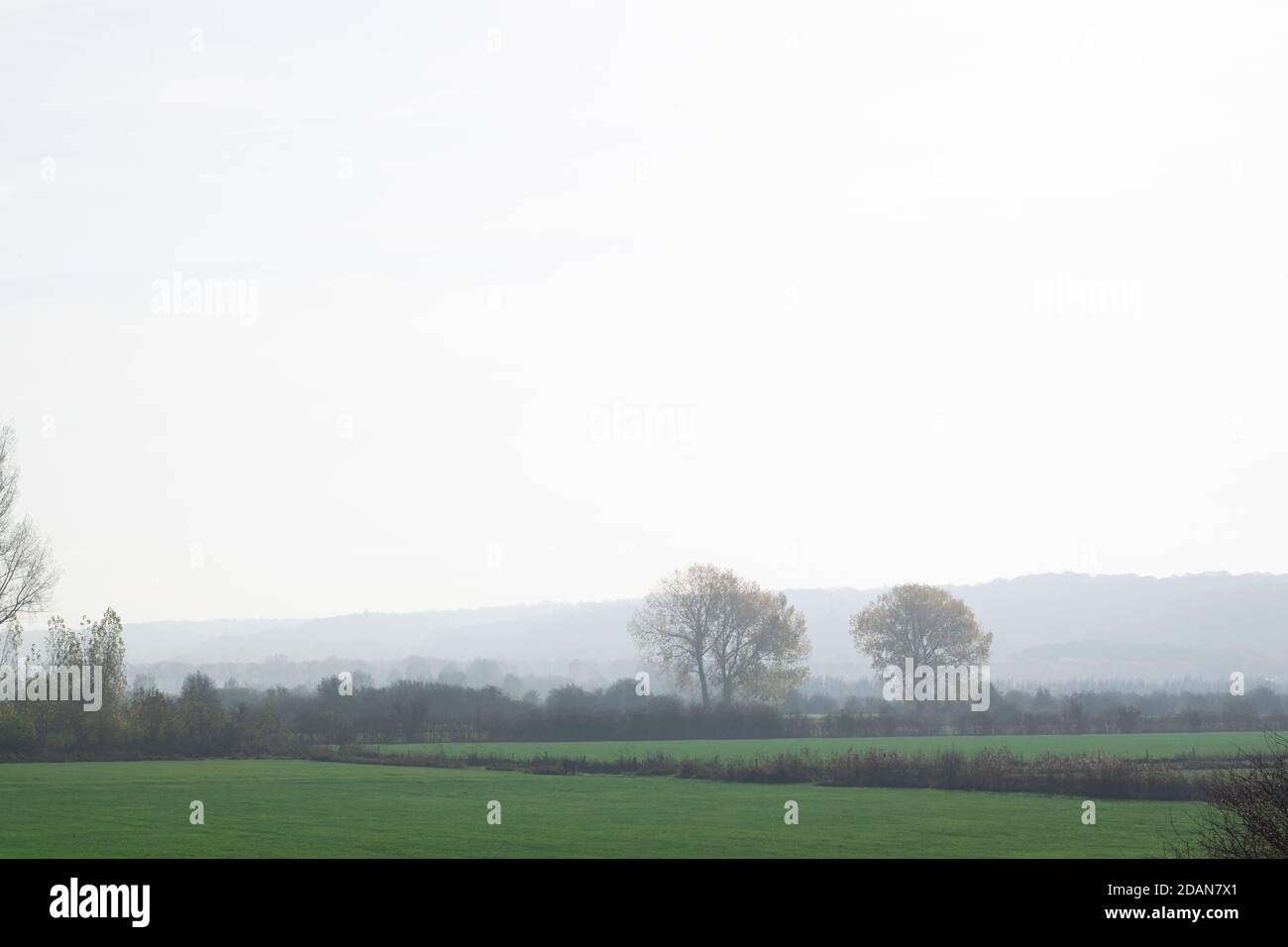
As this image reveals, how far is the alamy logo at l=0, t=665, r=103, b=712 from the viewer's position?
7300 cm

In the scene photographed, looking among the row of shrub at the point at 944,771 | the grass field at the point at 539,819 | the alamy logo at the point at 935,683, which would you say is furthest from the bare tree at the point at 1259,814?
the alamy logo at the point at 935,683

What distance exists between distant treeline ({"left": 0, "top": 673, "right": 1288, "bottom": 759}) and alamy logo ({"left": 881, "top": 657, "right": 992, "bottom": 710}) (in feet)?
3.35

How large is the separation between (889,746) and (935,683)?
34.5 m

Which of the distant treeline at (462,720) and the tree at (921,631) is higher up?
the tree at (921,631)

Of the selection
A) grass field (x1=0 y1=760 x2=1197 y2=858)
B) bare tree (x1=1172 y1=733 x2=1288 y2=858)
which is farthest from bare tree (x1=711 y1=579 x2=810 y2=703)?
bare tree (x1=1172 y1=733 x2=1288 y2=858)

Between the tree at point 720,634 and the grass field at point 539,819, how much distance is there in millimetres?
56317

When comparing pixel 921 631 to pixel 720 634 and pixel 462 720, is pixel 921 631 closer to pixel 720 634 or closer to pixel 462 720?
pixel 720 634

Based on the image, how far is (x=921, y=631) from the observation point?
376 ft

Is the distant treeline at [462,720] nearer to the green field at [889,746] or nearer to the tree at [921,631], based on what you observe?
the green field at [889,746]
